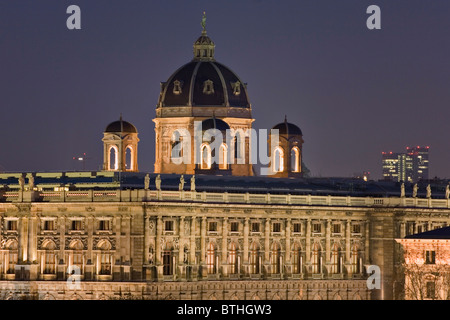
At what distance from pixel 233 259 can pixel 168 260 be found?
11219 millimetres

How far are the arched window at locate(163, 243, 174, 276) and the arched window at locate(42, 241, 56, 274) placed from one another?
10432mm

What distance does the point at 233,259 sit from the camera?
194 meters

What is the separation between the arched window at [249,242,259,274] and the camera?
19612 centimetres

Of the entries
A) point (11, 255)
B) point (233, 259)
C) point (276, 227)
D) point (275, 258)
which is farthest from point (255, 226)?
point (11, 255)

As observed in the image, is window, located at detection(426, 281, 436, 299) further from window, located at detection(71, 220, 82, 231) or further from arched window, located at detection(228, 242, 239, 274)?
window, located at detection(71, 220, 82, 231)

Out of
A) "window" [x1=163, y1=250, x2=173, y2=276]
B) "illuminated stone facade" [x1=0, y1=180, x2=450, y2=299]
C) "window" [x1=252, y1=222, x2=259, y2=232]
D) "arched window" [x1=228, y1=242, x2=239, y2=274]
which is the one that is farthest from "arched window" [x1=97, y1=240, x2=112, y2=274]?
"window" [x1=252, y1=222, x2=259, y2=232]

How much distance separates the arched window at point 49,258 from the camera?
607 feet

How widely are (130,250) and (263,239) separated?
20.4m

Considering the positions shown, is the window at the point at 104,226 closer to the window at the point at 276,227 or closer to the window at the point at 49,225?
the window at the point at 49,225

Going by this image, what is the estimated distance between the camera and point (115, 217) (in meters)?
183
